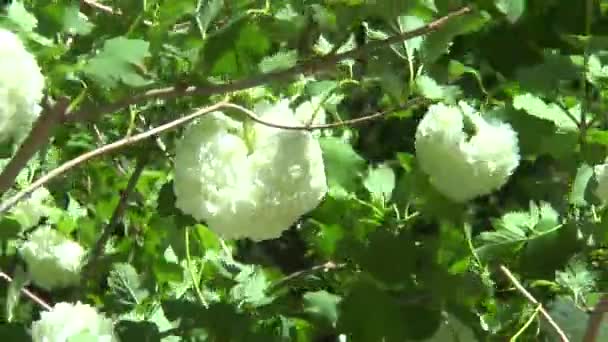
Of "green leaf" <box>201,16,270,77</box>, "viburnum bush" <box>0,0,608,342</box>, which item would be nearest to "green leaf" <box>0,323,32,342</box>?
"viburnum bush" <box>0,0,608,342</box>

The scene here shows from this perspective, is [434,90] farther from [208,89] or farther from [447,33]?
[208,89]

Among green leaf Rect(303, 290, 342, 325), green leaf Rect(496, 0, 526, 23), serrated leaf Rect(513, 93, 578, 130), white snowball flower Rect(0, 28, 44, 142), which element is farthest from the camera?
green leaf Rect(303, 290, 342, 325)

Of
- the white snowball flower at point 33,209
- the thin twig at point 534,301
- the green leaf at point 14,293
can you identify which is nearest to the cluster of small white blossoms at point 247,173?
the thin twig at point 534,301

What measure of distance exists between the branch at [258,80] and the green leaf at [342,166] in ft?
0.60

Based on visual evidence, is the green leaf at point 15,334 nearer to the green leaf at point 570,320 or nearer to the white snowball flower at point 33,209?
the white snowball flower at point 33,209

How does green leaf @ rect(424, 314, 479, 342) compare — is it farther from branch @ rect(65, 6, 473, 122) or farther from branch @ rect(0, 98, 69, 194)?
branch @ rect(0, 98, 69, 194)

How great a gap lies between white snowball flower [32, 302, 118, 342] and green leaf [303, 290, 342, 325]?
13.7 inches

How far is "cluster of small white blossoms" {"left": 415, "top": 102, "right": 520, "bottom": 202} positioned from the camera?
134cm

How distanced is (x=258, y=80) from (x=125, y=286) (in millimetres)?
566

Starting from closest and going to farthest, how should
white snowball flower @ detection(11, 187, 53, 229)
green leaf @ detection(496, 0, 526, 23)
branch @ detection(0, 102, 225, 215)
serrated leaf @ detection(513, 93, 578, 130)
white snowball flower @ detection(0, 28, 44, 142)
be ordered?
white snowball flower @ detection(0, 28, 44, 142) → green leaf @ detection(496, 0, 526, 23) → branch @ detection(0, 102, 225, 215) → serrated leaf @ detection(513, 93, 578, 130) → white snowball flower @ detection(11, 187, 53, 229)

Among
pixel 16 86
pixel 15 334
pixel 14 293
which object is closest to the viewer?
pixel 16 86

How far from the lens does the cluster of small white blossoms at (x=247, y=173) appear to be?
1.29m

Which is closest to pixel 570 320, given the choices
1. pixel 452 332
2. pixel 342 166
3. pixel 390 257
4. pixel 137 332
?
pixel 452 332

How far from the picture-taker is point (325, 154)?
1456 mm
